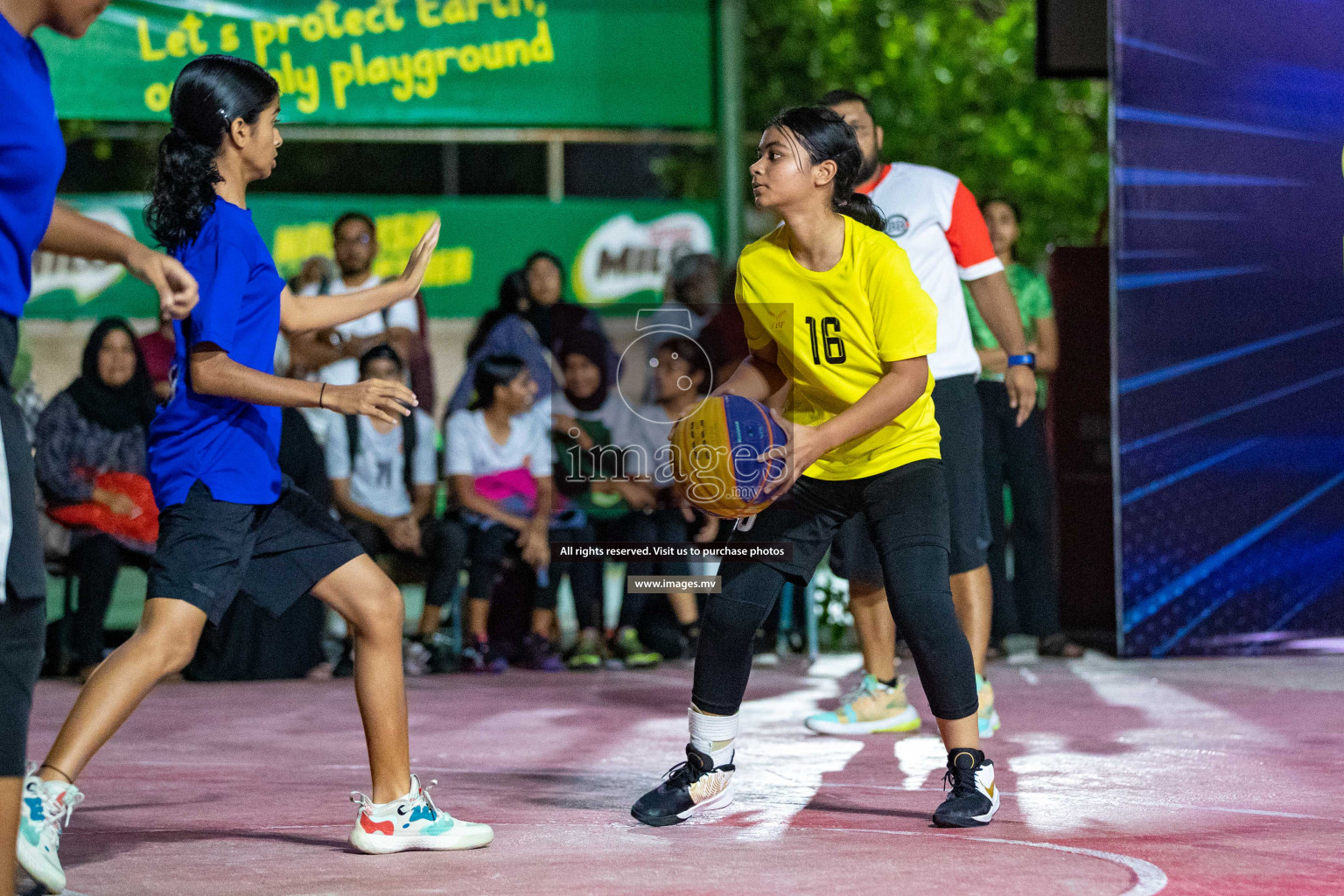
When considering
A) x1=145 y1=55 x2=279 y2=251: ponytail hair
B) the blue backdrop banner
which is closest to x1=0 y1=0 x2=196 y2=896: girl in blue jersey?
x1=145 y1=55 x2=279 y2=251: ponytail hair

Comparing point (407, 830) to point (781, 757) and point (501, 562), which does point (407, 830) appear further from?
point (501, 562)

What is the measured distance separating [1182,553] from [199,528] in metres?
5.61

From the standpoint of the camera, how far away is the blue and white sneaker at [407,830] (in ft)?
13.9

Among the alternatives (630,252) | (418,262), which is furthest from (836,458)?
(630,252)

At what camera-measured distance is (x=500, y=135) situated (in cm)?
1323

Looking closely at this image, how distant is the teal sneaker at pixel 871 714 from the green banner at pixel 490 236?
274 inches

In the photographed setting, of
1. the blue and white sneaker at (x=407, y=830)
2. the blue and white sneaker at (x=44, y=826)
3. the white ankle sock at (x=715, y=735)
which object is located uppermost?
the blue and white sneaker at (x=44, y=826)

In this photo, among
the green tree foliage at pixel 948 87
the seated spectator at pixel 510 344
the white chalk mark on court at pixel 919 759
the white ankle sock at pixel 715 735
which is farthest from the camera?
the green tree foliage at pixel 948 87

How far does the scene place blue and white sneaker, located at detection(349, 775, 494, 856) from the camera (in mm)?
4242

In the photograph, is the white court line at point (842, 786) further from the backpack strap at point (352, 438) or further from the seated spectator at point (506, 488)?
the backpack strap at point (352, 438)

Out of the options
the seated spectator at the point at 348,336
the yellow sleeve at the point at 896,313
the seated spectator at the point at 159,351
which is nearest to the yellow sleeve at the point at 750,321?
the yellow sleeve at the point at 896,313

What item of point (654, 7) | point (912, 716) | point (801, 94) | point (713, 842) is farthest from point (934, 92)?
point (713, 842)

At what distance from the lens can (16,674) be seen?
3.09 m

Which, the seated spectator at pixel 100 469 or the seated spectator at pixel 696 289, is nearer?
the seated spectator at pixel 100 469
